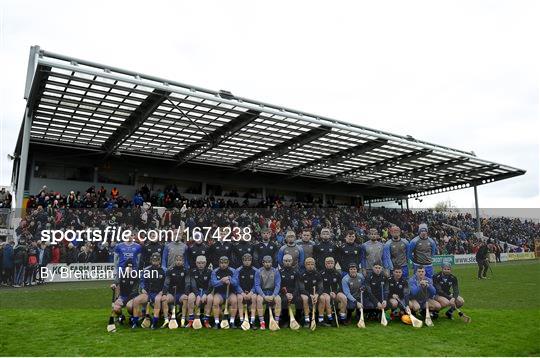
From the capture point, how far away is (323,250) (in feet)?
28.2

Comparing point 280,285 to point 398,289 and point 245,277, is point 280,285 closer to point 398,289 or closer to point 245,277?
point 245,277

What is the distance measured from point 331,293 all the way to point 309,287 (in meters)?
0.46

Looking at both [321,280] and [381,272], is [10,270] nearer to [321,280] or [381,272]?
[321,280]

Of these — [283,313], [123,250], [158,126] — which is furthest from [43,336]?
[158,126]

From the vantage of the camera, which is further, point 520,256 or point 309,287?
point 520,256

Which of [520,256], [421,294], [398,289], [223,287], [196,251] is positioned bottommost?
[520,256]

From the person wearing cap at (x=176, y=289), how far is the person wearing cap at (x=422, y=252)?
4770mm

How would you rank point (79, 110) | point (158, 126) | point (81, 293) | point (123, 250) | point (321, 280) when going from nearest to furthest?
point (321, 280) → point (123, 250) → point (81, 293) → point (79, 110) → point (158, 126)

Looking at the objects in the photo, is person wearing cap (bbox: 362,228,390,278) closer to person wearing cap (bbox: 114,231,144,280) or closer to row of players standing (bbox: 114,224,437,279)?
row of players standing (bbox: 114,224,437,279)

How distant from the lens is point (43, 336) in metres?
7.12

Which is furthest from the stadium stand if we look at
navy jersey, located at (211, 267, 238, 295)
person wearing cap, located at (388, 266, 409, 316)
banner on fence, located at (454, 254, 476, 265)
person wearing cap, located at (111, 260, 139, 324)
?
person wearing cap, located at (111, 260, 139, 324)

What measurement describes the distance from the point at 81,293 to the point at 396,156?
23.9 metres

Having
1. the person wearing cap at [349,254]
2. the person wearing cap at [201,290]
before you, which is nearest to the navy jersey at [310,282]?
the person wearing cap at [349,254]

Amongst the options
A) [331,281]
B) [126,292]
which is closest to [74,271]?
[126,292]
